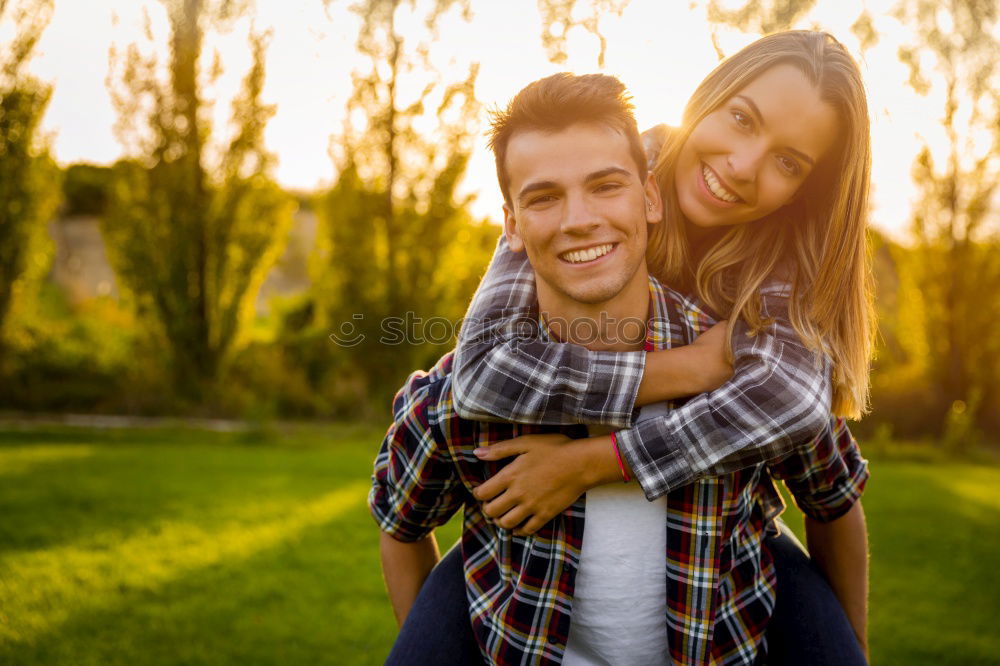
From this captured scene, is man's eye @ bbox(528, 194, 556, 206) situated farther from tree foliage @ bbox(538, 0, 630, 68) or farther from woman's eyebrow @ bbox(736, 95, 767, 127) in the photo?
tree foliage @ bbox(538, 0, 630, 68)

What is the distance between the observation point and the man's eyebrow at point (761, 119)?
1.91 m

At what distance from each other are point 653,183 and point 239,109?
37.6 ft

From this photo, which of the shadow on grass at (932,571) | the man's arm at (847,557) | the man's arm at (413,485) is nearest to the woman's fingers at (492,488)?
the man's arm at (413,485)

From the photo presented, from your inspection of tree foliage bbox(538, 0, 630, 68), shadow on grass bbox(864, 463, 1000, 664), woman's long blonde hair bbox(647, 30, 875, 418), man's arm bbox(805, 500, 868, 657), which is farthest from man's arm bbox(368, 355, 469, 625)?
shadow on grass bbox(864, 463, 1000, 664)

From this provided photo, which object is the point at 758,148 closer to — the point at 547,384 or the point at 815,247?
the point at 815,247

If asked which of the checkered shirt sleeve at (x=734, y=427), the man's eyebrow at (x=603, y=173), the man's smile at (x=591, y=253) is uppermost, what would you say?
the man's eyebrow at (x=603, y=173)

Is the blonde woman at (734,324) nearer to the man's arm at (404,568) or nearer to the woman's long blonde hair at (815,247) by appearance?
the woman's long blonde hair at (815,247)

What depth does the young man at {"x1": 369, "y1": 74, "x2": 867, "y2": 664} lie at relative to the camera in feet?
5.38

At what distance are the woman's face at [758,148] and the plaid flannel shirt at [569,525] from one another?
1.06 ft

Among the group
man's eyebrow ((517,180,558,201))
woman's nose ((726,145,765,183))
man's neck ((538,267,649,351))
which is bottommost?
man's neck ((538,267,649,351))

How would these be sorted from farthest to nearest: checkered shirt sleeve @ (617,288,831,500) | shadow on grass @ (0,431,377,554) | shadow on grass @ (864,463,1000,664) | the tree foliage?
1. shadow on grass @ (0,431,377,554)
2. shadow on grass @ (864,463,1000,664)
3. the tree foliage
4. checkered shirt sleeve @ (617,288,831,500)

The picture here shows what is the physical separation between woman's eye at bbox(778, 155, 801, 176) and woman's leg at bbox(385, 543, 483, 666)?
53.8 inches

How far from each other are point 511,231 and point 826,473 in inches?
39.8

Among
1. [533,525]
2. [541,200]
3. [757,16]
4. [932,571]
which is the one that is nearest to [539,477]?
Answer: [533,525]
